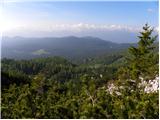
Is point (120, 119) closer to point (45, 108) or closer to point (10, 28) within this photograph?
point (45, 108)

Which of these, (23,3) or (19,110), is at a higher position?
(23,3)

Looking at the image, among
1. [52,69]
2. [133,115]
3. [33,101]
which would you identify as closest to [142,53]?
[33,101]


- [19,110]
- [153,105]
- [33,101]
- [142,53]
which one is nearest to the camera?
[153,105]

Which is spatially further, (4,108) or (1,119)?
(4,108)

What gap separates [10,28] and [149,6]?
1.45 metres

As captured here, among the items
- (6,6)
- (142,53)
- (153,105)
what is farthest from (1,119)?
(142,53)

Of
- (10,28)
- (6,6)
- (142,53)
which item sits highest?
(6,6)

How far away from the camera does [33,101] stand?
4797 mm

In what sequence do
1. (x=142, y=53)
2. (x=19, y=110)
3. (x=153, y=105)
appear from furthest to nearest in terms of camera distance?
(x=142, y=53)
(x=19, y=110)
(x=153, y=105)

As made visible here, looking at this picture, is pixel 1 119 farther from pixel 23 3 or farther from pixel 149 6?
pixel 149 6

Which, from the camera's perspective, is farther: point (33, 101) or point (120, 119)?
point (33, 101)

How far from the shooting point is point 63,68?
93.5 metres

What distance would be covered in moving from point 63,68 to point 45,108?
8950 cm

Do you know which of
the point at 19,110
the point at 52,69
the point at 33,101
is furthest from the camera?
the point at 52,69
